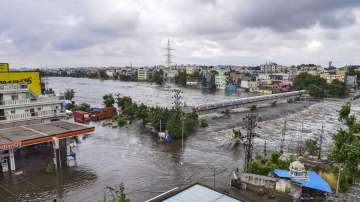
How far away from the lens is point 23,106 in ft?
96.0

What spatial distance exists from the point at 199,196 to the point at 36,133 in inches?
704

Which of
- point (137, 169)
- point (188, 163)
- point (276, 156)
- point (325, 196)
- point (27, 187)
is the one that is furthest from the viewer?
point (188, 163)

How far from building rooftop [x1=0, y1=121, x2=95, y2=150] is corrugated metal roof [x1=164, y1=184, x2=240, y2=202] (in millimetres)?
14950

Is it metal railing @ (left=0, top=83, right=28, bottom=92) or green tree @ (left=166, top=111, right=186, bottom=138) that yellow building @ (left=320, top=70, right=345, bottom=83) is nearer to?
green tree @ (left=166, top=111, right=186, bottom=138)

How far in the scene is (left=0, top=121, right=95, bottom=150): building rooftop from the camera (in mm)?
22509

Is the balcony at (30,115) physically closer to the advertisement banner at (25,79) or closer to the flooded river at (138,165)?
the advertisement banner at (25,79)

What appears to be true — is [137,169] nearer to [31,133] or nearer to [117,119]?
[31,133]

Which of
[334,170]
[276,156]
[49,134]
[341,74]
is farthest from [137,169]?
[341,74]

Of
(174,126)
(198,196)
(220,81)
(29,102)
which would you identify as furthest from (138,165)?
(220,81)

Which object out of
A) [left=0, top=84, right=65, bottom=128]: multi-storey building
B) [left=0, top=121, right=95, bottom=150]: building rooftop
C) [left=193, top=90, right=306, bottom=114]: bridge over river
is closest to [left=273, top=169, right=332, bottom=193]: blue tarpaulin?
[left=0, top=121, right=95, bottom=150]: building rooftop

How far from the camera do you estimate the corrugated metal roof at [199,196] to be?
46.8 ft

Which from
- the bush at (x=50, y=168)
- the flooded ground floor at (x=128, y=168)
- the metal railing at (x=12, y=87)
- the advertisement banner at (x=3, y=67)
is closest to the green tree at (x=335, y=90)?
the flooded ground floor at (x=128, y=168)

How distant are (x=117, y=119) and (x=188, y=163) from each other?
2150 centimetres

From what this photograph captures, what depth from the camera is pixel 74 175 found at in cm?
2441
